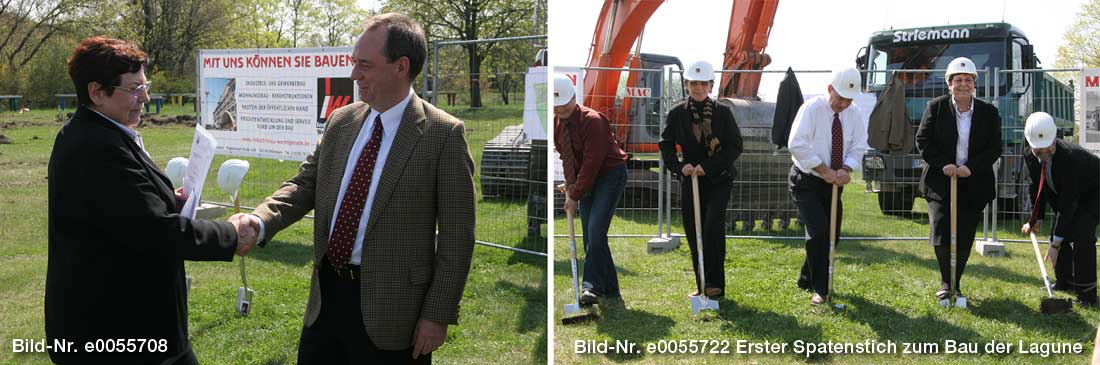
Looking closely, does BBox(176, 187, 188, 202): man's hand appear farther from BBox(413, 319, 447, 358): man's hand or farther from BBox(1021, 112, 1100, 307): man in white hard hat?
BBox(1021, 112, 1100, 307): man in white hard hat

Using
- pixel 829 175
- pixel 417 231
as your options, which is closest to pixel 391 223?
pixel 417 231

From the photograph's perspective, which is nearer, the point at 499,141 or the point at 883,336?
the point at 883,336

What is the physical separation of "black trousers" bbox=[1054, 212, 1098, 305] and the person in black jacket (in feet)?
19.4

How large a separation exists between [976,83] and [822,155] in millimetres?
5566

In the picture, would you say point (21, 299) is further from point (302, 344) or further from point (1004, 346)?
point (1004, 346)

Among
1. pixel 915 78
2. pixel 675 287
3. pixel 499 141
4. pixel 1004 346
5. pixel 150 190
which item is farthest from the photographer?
pixel 915 78

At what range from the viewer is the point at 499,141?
9836mm

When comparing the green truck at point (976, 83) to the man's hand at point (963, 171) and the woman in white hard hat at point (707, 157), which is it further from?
the woman in white hard hat at point (707, 157)

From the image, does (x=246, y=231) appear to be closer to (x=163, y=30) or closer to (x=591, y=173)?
(x=591, y=173)

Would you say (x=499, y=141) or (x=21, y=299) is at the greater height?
(x=499, y=141)

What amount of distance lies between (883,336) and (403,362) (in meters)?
3.81

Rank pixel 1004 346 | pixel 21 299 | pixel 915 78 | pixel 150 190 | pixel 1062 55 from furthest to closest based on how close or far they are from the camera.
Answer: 1. pixel 1062 55
2. pixel 915 78
3. pixel 21 299
4. pixel 1004 346
5. pixel 150 190

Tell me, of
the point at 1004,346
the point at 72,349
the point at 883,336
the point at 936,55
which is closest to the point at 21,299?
the point at 72,349

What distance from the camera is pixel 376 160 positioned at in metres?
2.91
